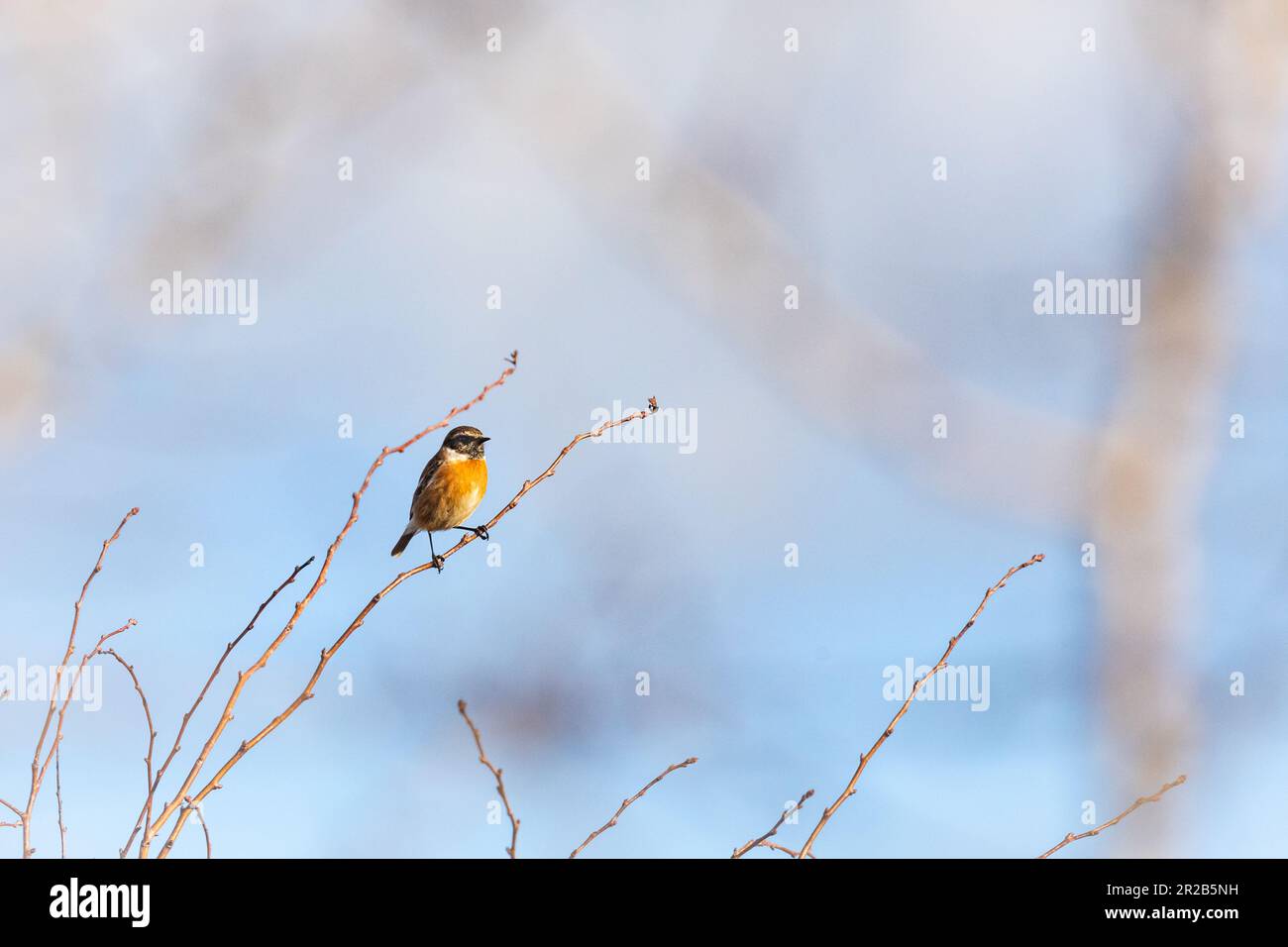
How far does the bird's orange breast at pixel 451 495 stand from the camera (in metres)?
6.57

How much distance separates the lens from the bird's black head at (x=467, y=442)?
22.6 ft

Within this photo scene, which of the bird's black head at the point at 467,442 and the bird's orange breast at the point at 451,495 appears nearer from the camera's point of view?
the bird's orange breast at the point at 451,495

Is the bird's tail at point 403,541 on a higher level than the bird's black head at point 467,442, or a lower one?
lower

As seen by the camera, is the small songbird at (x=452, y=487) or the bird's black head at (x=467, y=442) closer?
the small songbird at (x=452, y=487)

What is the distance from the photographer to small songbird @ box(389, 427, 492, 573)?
6.58 m

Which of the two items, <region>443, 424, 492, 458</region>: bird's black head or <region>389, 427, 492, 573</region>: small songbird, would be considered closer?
<region>389, 427, 492, 573</region>: small songbird

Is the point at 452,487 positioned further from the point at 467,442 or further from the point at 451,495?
the point at 467,442

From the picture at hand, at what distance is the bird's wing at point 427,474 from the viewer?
6871 millimetres

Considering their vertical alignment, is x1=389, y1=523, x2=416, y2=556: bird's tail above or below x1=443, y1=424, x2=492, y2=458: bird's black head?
below

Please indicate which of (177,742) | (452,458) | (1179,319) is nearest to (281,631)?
(177,742)

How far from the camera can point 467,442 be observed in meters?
6.93

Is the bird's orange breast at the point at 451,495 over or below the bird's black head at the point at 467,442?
below
